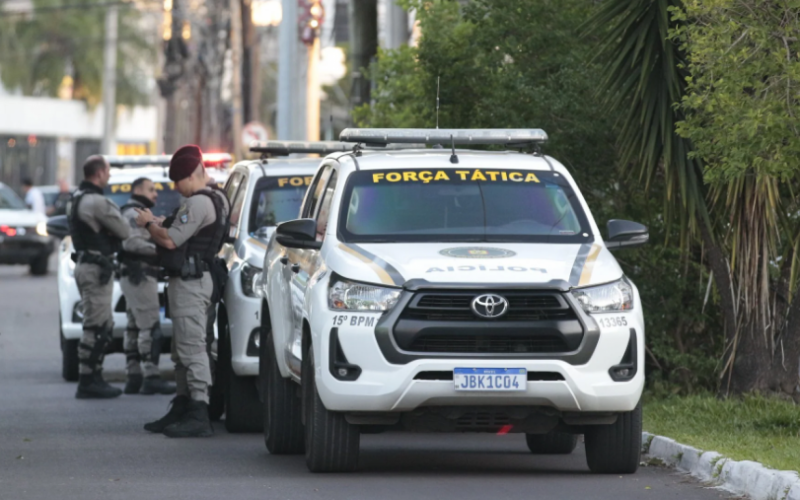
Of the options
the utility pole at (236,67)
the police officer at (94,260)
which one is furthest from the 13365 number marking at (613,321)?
the utility pole at (236,67)

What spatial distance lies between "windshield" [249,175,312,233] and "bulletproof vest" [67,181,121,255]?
1957 millimetres

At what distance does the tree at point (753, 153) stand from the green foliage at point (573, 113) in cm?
64

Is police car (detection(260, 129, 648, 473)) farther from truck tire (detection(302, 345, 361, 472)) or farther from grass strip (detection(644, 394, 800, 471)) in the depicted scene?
grass strip (detection(644, 394, 800, 471))

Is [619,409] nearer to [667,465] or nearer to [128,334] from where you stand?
[667,465]

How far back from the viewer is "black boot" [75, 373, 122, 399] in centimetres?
1414

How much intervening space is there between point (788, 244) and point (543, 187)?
293cm

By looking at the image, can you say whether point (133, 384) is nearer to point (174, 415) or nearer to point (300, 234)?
point (174, 415)

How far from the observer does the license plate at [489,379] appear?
28.2ft

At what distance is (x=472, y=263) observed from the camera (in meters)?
8.87

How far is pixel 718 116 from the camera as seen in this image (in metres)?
9.80

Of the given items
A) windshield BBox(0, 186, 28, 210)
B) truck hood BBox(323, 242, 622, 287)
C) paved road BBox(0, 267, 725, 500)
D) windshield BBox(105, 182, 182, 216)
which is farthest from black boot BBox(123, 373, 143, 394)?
windshield BBox(0, 186, 28, 210)

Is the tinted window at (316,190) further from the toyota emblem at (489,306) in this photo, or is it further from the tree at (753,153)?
the tree at (753,153)

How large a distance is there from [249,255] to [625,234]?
350 cm

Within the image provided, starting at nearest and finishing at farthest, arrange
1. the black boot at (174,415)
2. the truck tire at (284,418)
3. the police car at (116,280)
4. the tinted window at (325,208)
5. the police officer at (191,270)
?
the tinted window at (325,208)
the truck tire at (284,418)
the police officer at (191,270)
the black boot at (174,415)
the police car at (116,280)
